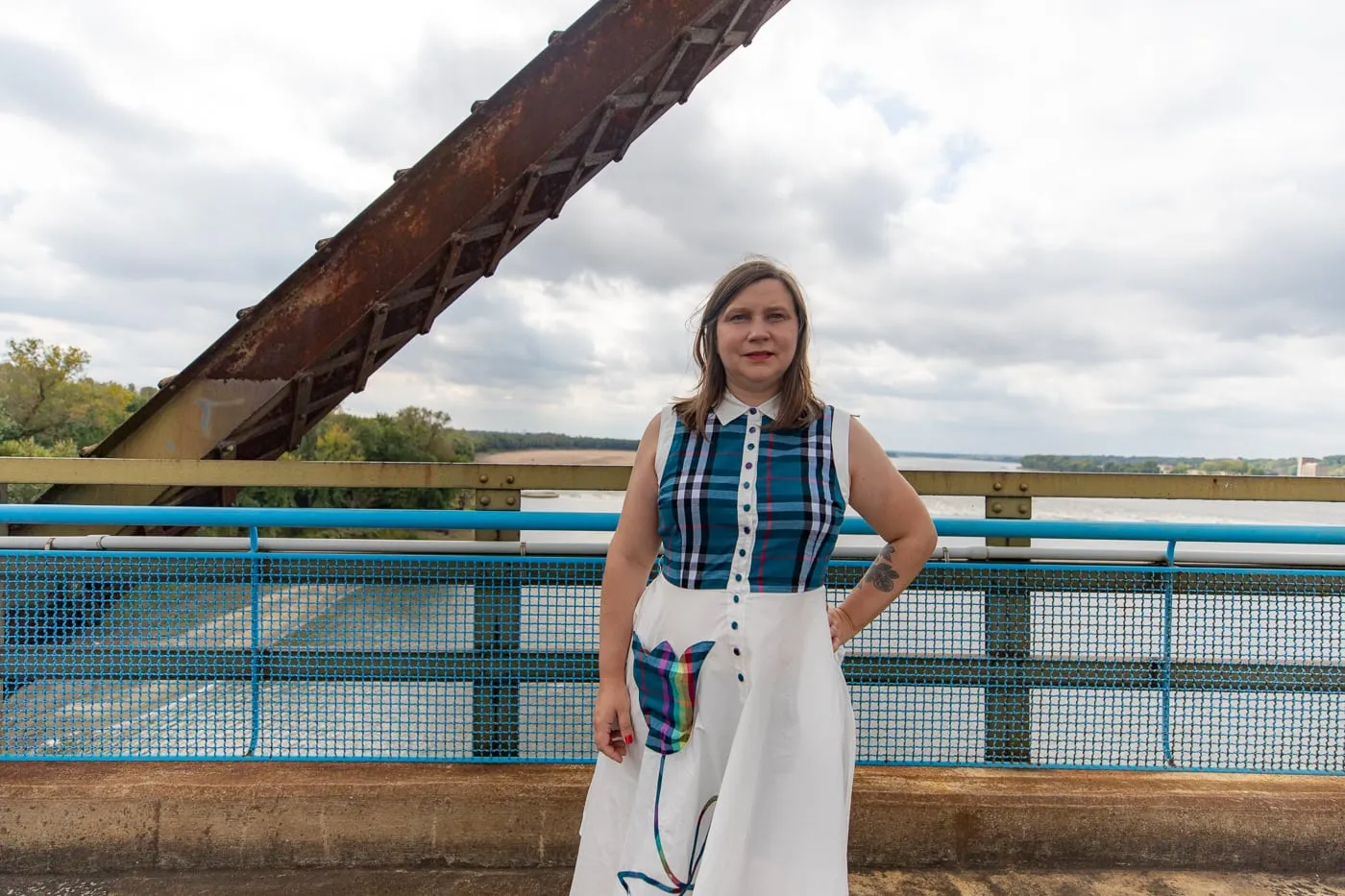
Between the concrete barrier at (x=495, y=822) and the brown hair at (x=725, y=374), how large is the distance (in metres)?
1.79

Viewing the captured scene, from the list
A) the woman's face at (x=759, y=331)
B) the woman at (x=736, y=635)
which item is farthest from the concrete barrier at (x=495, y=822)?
the woman's face at (x=759, y=331)

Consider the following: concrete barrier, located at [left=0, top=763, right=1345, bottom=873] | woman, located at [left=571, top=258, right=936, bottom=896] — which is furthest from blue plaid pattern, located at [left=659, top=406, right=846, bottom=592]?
concrete barrier, located at [left=0, top=763, right=1345, bottom=873]

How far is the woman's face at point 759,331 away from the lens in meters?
1.60

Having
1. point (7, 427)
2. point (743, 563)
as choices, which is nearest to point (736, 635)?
point (743, 563)

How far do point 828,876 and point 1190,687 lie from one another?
217 centimetres

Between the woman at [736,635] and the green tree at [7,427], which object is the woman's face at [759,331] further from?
the green tree at [7,427]

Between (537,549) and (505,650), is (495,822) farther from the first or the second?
(537,549)

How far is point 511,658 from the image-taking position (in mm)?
2854

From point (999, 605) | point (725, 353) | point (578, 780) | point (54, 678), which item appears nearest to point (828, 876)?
point (725, 353)

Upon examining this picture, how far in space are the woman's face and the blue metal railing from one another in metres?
1.39

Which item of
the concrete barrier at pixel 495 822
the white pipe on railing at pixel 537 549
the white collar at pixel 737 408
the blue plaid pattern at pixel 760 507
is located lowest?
the concrete barrier at pixel 495 822

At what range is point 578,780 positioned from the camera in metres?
2.80

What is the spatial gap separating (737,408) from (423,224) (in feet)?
9.73

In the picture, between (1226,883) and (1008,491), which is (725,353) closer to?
(1008,491)
